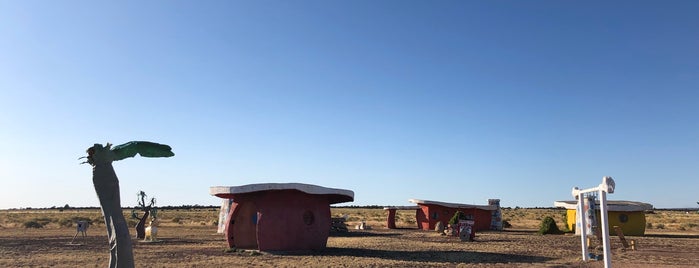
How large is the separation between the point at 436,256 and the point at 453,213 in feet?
78.1

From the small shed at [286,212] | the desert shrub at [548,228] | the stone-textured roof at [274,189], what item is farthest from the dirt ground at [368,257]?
the desert shrub at [548,228]

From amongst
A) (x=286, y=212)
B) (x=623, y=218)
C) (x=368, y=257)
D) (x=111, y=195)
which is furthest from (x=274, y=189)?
(x=623, y=218)

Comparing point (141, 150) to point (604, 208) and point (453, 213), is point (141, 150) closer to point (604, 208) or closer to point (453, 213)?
point (604, 208)

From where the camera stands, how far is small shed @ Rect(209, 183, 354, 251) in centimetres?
2053

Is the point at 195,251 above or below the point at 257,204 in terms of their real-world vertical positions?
below

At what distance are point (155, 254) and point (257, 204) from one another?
4.82 m

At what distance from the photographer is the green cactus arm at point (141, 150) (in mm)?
11664

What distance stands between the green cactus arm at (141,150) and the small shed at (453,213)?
32399 mm

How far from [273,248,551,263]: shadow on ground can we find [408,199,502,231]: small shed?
69.0ft

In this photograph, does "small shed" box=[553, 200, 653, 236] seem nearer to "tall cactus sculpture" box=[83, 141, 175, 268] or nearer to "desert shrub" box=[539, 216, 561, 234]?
"desert shrub" box=[539, 216, 561, 234]

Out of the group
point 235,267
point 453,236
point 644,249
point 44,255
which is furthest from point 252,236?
point 644,249

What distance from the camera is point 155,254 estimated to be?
21.4 m

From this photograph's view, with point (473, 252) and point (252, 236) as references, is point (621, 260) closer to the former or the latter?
point (473, 252)

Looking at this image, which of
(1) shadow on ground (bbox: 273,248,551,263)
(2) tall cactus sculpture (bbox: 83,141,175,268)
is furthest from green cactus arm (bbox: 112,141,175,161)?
(1) shadow on ground (bbox: 273,248,551,263)
